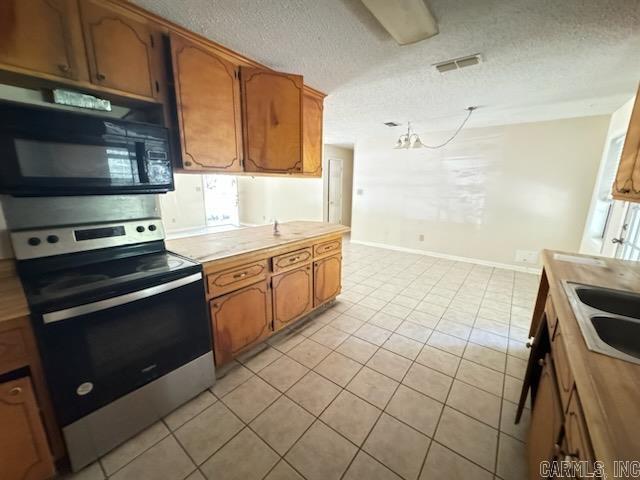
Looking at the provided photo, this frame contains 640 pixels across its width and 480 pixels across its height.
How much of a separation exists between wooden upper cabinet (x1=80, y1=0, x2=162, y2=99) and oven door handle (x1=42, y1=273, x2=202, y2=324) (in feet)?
3.67

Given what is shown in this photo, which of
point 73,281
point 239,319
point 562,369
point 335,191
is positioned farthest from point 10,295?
point 335,191

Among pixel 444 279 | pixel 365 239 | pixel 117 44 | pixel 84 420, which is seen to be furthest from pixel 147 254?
pixel 365 239

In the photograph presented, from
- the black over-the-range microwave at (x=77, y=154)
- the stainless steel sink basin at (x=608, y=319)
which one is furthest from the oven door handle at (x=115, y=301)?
the stainless steel sink basin at (x=608, y=319)

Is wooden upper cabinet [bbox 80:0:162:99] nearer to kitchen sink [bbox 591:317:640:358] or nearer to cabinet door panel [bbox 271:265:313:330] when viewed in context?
cabinet door panel [bbox 271:265:313:330]

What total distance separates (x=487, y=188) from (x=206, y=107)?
14.0ft

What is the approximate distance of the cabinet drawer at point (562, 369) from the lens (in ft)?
2.71

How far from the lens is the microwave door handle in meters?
1.47

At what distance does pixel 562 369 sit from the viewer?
0.93m

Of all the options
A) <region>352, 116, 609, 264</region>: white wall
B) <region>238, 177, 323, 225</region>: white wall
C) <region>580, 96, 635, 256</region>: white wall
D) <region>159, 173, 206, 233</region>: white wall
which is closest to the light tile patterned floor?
<region>580, 96, 635, 256</region>: white wall

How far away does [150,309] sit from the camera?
4.50 feet

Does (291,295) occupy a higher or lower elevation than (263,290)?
lower

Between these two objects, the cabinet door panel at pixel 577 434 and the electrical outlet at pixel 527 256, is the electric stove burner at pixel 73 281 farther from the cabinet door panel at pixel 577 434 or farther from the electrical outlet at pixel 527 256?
the electrical outlet at pixel 527 256

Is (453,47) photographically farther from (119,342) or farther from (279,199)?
(279,199)

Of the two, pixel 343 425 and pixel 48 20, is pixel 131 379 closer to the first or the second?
pixel 343 425
